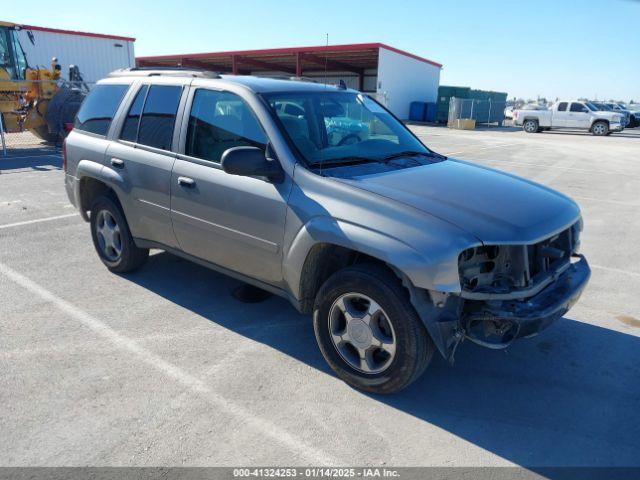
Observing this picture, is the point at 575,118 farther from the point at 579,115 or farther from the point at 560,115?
the point at 560,115

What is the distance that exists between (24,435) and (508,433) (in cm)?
267

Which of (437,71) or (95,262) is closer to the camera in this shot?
(95,262)

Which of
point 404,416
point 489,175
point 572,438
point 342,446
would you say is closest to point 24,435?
point 342,446

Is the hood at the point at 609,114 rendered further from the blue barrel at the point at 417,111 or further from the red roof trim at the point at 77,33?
the red roof trim at the point at 77,33

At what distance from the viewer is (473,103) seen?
36.2 metres

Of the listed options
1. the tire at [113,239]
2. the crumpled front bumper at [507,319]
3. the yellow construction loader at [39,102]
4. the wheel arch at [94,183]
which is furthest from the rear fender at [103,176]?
the yellow construction loader at [39,102]

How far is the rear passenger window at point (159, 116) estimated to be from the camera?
4.22 m

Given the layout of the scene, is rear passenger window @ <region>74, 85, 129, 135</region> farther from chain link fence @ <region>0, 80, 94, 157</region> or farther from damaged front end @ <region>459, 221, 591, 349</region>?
chain link fence @ <region>0, 80, 94, 157</region>

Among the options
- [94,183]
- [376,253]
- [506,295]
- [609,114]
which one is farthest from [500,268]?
[609,114]

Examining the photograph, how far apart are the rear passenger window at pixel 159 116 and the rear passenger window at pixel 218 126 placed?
0.82ft

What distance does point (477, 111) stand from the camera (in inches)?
1465

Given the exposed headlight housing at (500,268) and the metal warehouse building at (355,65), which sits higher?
the metal warehouse building at (355,65)

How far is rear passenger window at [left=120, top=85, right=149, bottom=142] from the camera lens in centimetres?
455

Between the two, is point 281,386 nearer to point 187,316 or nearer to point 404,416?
point 404,416
